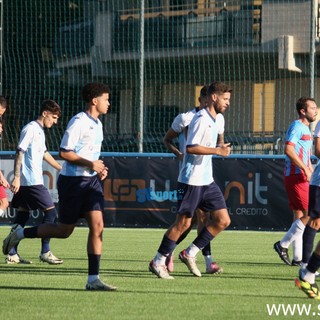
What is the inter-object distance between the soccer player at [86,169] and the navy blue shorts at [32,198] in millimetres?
3690

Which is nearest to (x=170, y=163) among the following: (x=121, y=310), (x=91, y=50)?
(x=91, y=50)

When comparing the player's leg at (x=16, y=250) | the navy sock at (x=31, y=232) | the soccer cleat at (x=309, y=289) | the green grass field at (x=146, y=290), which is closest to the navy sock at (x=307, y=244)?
the green grass field at (x=146, y=290)

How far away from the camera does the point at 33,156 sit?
1450 centimetres

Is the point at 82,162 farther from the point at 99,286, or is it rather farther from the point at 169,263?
the point at 169,263

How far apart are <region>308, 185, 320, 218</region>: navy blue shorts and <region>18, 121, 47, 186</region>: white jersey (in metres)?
4.95

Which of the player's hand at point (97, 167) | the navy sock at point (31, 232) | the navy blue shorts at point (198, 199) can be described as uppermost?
the player's hand at point (97, 167)

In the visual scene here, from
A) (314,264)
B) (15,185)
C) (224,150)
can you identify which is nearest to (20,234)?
(15,185)

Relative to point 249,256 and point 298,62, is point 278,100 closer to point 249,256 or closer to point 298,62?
point 298,62

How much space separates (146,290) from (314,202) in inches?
69.0

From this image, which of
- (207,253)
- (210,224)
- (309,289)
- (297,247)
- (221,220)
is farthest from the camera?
(297,247)

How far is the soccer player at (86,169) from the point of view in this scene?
10.4m

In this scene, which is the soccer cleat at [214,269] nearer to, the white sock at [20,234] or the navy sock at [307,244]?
the navy sock at [307,244]

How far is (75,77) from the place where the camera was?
30.5 metres

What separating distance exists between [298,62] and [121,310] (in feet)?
62.2
